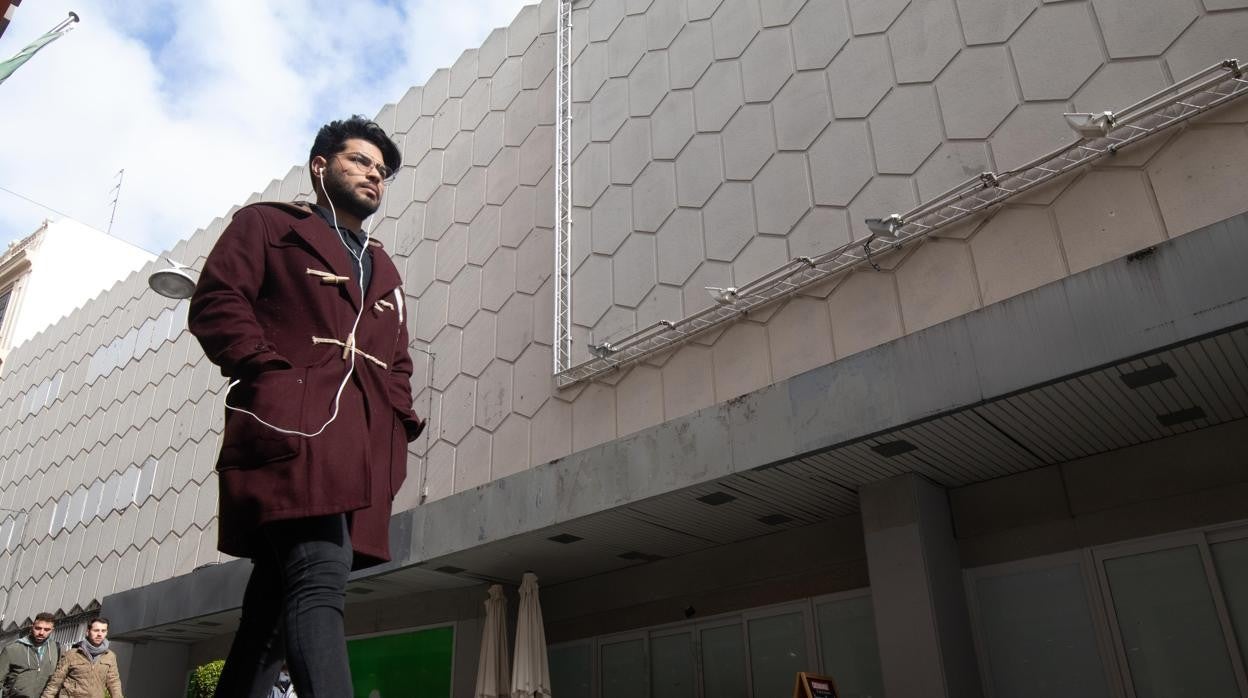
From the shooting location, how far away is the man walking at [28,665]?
6504mm

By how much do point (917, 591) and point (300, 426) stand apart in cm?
569

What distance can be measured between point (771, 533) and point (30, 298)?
71.0 ft

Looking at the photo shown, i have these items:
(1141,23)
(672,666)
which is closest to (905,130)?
(1141,23)

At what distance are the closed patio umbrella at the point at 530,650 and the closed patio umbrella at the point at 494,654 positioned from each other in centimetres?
A: 20

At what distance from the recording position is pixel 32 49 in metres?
5.56

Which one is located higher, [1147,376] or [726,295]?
[726,295]

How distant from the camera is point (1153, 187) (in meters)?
5.50

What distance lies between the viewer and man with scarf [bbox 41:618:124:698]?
255 inches

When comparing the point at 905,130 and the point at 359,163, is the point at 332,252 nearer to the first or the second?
the point at 359,163

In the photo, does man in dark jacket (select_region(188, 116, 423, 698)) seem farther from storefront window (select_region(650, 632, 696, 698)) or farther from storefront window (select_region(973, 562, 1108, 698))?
storefront window (select_region(650, 632, 696, 698))

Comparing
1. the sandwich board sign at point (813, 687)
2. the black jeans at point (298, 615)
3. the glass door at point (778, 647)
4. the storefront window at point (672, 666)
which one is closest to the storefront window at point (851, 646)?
the glass door at point (778, 647)

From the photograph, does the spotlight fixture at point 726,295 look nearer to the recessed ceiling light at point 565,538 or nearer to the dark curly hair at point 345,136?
the recessed ceiling light at point 565,538

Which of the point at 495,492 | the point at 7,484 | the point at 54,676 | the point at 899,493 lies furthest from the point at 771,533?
the point at 7,484

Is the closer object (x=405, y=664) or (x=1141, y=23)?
(x=1141, y=23)
